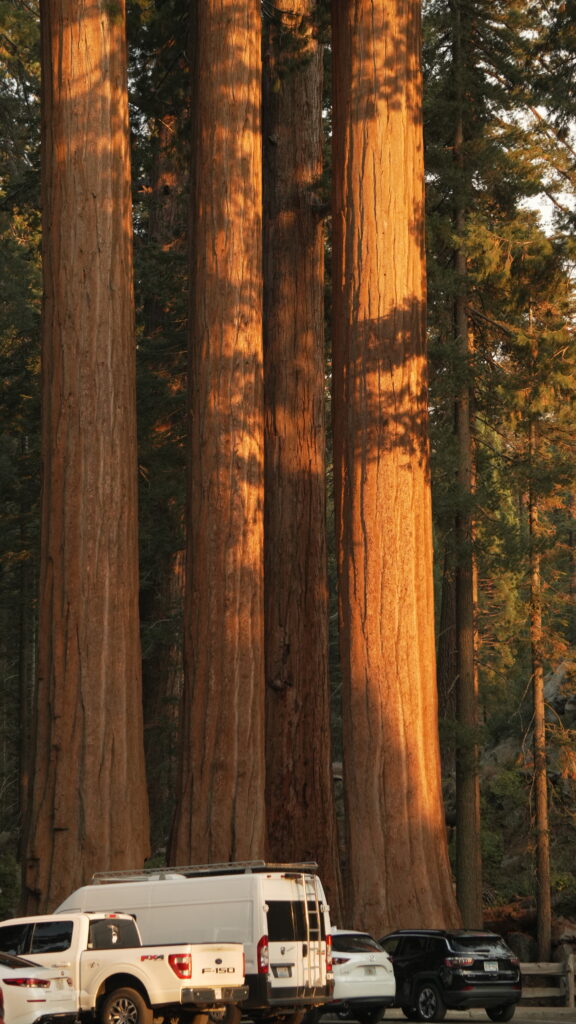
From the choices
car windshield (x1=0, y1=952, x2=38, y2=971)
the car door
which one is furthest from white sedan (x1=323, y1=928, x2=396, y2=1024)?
car windshield (x1=0, y1=952, x2=38, y2=971)

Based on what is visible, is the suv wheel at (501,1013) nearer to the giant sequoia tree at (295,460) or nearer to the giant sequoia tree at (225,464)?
the giant sequoia tree at (225,464)

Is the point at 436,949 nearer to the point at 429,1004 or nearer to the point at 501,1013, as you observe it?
the point at 429,1004

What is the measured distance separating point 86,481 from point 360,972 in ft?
23.1

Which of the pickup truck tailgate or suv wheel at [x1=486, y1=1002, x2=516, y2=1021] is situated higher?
the pickup truck tailgate

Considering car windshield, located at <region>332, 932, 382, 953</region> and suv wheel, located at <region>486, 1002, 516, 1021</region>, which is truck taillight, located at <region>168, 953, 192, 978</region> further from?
suv wheel, located at <region>486, 1002, 516, 1021</region>

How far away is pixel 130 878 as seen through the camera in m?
15.4

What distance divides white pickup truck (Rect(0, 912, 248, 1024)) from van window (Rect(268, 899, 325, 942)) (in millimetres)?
683

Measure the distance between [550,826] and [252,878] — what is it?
2292 centimetres

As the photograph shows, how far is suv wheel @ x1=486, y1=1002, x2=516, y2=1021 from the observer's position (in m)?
18.9

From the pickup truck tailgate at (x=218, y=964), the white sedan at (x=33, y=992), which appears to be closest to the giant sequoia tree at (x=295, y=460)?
the pickup truck tailgate at (x=218, y=964)

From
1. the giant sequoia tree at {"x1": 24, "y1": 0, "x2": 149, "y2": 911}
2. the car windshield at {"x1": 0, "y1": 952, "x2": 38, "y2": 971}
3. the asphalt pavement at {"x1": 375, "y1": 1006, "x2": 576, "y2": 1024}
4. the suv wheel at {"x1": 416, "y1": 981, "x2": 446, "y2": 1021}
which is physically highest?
the giant sequoia tree at {"x1": 24, "y1": 0, "x2": 149, "y2": 911}

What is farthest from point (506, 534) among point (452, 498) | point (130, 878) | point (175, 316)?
point (130, 878)

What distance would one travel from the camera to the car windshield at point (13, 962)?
1338cm

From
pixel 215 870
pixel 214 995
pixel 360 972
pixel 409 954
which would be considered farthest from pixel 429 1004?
pixel 214 995
